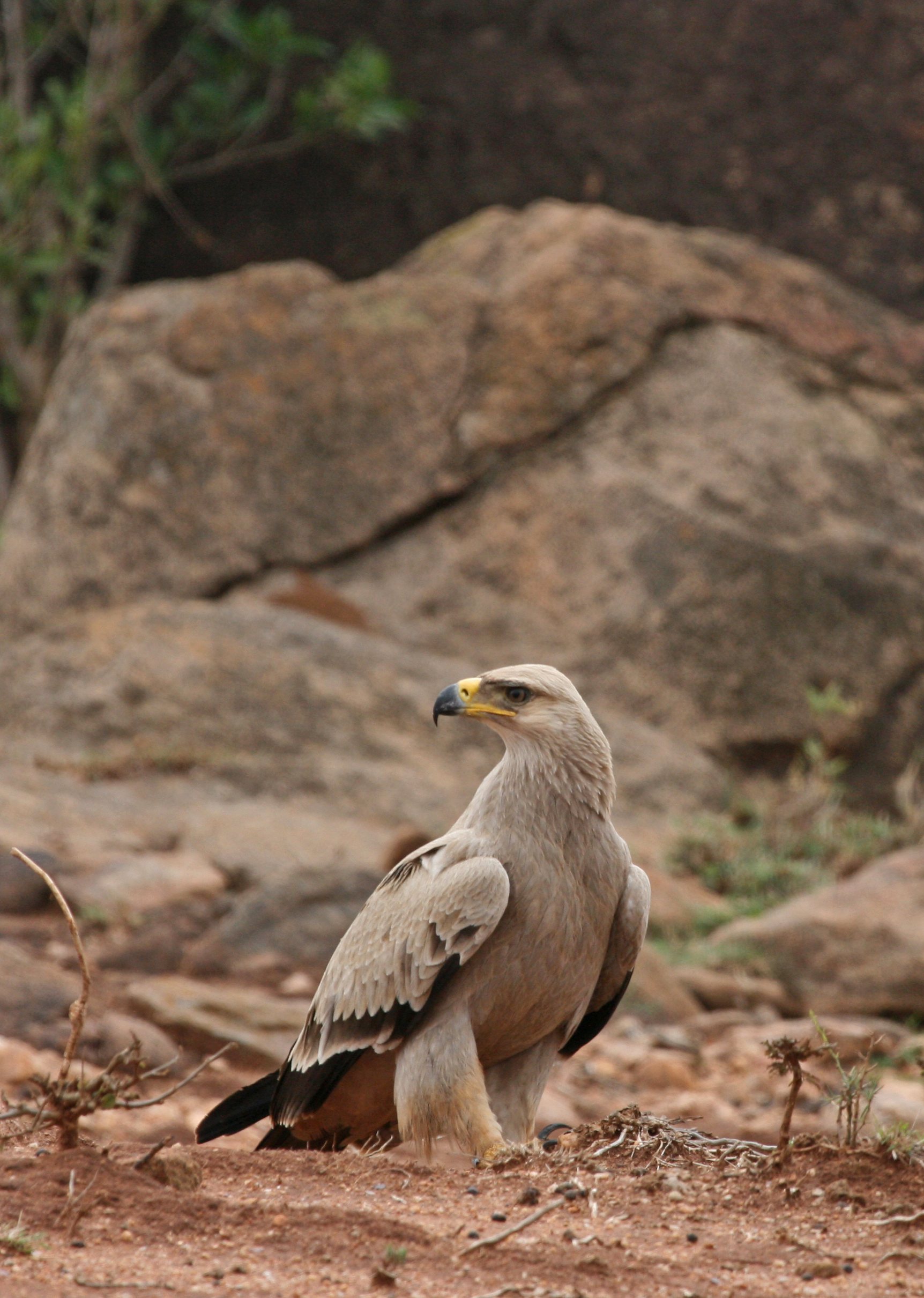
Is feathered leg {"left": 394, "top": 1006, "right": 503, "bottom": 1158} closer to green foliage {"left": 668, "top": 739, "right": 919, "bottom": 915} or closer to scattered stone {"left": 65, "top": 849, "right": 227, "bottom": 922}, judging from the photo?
scattered stone {"left": 65, "top": 849, "right": 227, "bottom": 922}

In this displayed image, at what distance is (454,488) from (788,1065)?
7.71 m

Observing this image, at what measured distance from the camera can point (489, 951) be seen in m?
3.96

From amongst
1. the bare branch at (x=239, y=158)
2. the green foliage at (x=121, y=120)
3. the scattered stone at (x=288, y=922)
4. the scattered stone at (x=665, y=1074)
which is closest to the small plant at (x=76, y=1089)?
the scattered stone at (x=288, y=922)

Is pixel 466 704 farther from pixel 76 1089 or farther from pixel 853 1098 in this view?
pixel 76 1089

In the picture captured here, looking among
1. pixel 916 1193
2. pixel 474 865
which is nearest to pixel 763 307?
pixel 474 865

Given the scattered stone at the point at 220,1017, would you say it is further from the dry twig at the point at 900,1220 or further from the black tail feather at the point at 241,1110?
the dry twig at the point at 900,1220

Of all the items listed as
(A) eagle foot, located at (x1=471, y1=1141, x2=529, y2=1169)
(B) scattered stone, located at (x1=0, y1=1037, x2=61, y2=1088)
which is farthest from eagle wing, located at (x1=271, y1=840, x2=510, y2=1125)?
(B) scattered stone, located at (x1=0, y1=1037, x2=61, y2=1088)

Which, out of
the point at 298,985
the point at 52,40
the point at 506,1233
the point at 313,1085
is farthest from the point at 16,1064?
the point at 52,40

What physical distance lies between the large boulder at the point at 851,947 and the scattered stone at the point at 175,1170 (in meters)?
4.90

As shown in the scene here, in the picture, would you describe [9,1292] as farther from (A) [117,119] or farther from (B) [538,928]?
(A) [117,119]

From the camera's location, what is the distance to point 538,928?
392 cm

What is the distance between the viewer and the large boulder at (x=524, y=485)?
1027cm

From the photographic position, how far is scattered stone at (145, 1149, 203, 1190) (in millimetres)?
2898

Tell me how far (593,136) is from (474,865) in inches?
421
